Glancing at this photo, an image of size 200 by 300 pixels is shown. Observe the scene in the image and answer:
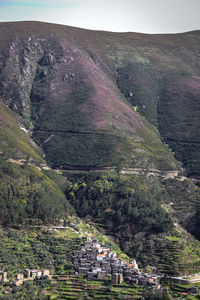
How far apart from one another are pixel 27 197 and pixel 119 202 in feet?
61.3

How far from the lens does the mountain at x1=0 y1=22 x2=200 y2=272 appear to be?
406 feet

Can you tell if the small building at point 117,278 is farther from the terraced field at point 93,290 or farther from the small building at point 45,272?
the small building at point 45,272

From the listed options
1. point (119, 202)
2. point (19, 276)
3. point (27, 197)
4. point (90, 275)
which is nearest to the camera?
point (19, 276)

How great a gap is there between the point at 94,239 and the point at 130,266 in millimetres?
12576

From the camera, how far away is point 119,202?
124438 mm

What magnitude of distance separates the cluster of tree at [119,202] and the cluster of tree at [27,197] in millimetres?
4617

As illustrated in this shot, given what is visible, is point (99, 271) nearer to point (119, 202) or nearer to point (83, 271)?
point (83, 271)

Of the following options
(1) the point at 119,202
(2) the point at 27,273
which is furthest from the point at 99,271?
(1) the point at 119,202

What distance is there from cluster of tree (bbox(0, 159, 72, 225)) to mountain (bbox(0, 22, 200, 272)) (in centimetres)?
103

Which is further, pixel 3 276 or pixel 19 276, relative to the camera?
pixel 19 276

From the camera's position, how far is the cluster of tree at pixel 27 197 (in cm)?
10884

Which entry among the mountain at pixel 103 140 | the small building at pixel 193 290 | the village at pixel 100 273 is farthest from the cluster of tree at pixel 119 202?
the small building at pixel 193 290

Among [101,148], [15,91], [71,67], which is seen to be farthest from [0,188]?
[71,67]

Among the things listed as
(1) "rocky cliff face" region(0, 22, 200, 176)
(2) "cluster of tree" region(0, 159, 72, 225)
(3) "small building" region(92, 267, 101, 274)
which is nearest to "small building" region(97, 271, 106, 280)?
(3) "small building" region(92, 267, 101, 274)
